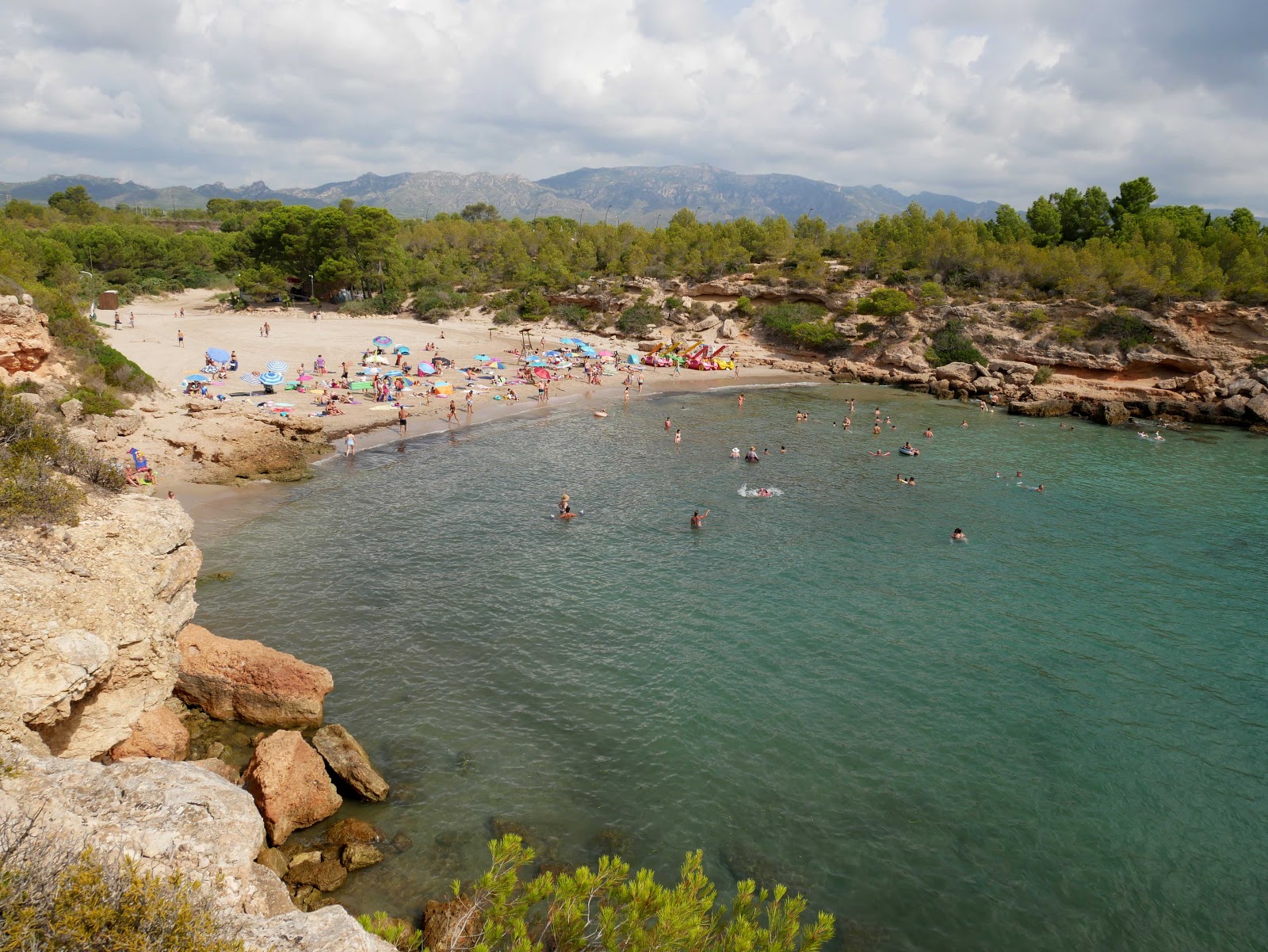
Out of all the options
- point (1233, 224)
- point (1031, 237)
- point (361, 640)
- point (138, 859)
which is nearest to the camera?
point (138, 859)

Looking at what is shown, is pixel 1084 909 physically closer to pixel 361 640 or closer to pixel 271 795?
pixel 271 795

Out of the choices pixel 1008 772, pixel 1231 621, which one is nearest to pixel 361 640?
pixel 1008 772

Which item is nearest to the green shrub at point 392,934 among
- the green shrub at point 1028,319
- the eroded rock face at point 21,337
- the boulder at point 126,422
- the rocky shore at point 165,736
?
the rocky shore at point 165,736

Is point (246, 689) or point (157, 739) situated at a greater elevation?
point (157, 739)

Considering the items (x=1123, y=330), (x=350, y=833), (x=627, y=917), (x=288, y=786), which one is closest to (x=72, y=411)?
(x=288, y=786)

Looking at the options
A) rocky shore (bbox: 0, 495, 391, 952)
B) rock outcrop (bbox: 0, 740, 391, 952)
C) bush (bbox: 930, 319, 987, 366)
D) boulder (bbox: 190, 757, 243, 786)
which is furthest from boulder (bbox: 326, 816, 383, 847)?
bush (bbox: 930, 319, 987, 366)

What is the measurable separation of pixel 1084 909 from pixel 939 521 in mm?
18407

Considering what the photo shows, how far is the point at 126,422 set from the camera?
2789 cm

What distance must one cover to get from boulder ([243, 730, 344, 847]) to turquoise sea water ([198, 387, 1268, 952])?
95 cm

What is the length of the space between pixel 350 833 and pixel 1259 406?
6020cm

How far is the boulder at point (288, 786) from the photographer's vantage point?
11078 millimetres

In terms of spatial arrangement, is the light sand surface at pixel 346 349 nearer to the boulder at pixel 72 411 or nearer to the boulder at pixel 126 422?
the boulder at pixel 126 422

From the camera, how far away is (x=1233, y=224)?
64438mm

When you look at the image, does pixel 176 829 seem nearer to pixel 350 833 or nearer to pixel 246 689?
pixel 350 833
